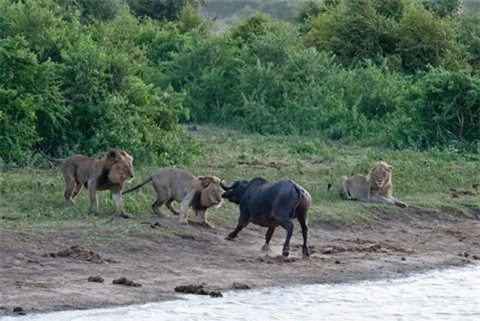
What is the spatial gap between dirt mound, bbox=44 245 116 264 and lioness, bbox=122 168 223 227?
6.26ft

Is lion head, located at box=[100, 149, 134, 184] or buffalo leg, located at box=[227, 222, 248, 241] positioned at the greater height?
lion head, located at box=[100, 149, 134, 184]

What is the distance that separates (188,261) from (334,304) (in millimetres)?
1494

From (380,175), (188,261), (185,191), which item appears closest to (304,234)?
(188,261)

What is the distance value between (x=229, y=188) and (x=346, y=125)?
940 cm

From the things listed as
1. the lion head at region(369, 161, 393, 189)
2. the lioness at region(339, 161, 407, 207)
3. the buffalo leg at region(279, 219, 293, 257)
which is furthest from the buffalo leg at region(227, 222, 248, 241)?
the lion head at region(369, 161, 393, 189)

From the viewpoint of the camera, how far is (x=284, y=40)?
24.7 m

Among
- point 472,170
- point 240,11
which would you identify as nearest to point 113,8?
point 472,170

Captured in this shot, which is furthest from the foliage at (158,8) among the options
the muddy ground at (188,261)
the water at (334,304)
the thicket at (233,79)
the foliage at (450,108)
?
the water at (334,304)

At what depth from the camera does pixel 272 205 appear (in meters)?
11.4

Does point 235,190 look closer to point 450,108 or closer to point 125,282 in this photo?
point 125,282

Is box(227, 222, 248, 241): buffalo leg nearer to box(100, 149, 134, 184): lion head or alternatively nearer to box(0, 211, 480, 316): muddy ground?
box(0, 211, 480, 316): muddy ground

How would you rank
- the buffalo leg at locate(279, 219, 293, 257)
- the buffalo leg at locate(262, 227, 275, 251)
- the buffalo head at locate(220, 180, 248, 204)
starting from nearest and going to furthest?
the buffalo leg at locate(279, 219, 293, 257), the buffalo leg at locate(262, 227, 275, 251), the buffalo head at locate(220, 180, 248, 204)

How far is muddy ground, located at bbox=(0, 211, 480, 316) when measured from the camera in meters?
9.23

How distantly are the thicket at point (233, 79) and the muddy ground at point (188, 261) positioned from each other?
12.7ft
